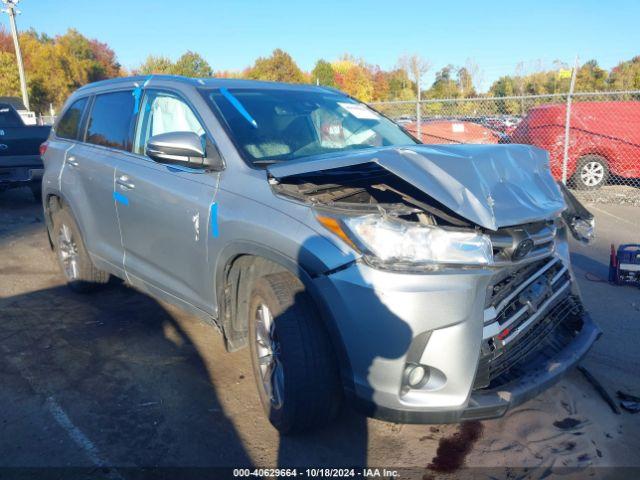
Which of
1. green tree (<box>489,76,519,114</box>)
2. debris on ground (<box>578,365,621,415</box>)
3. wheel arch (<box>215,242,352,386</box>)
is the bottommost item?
debris on ground (<box>578,365,621,415</box>)

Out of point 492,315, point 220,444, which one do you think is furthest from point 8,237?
point 492,315

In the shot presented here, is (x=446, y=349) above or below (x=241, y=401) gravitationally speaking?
above

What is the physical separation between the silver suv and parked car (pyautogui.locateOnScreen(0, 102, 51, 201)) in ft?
21.6

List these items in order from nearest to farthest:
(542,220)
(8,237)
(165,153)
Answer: (542,220) → (165,153) → (8,237)

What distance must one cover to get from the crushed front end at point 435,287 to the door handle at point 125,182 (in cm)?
156

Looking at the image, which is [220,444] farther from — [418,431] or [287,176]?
[287,176]

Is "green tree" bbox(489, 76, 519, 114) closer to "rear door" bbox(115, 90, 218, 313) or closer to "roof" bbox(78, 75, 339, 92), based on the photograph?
"roof" bbox(78, 75, 339, 92)

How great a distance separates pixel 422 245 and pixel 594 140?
387 inches

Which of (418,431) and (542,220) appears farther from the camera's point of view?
(418,431)

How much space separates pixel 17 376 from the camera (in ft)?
11.5

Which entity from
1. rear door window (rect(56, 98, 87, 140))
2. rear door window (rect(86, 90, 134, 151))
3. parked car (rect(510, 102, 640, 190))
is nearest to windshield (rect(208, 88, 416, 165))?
rear door window (rect(86, 90, 134, 151))

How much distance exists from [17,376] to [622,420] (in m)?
3.80

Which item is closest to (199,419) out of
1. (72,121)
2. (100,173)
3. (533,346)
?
(533,346)

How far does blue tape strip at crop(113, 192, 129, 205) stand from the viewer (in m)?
3.77
